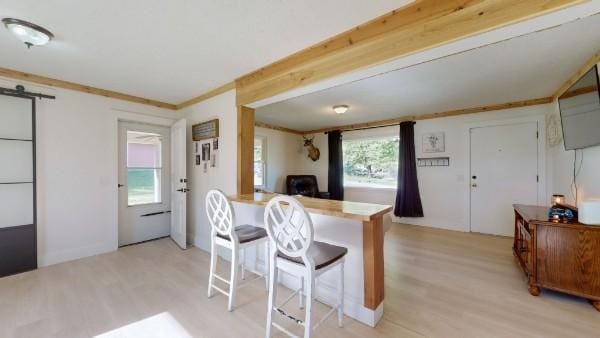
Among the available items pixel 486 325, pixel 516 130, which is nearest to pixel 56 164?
pixel 486 325

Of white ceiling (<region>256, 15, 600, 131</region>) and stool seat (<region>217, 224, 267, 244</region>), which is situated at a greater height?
white ceiling (<region>256, 15, 600, 131</region>)

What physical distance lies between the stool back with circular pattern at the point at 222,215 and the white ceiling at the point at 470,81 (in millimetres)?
2024

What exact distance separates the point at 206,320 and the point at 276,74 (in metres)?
2.35

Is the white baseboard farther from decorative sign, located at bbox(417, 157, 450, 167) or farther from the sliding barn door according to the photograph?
decorative sign, located at bbox(417, 157, 450, 167)

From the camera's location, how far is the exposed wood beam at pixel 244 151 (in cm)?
302

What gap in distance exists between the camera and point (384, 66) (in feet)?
6.18

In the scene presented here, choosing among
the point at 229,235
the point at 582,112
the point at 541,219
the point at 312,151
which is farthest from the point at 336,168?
the point at 229,235

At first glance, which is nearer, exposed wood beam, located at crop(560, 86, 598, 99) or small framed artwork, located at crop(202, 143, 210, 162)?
exposed wood beam, located at crop(560, 86, 598, 99)

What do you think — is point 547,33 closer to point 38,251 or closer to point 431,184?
point 431,184

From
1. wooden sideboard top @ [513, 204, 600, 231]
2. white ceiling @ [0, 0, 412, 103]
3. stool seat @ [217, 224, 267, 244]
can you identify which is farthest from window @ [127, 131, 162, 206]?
wooden sideboard top @ [513, 204, 600, 231]

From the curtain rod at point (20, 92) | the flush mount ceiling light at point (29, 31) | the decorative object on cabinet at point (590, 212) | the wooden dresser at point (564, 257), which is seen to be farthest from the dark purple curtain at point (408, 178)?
the curtain rod at point (20, 92)

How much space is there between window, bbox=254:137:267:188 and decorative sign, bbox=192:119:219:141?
2018mm

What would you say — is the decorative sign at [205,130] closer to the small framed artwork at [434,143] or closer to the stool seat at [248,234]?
the stool seat at [248,234]

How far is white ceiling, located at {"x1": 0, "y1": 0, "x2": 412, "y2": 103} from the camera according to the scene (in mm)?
1672
